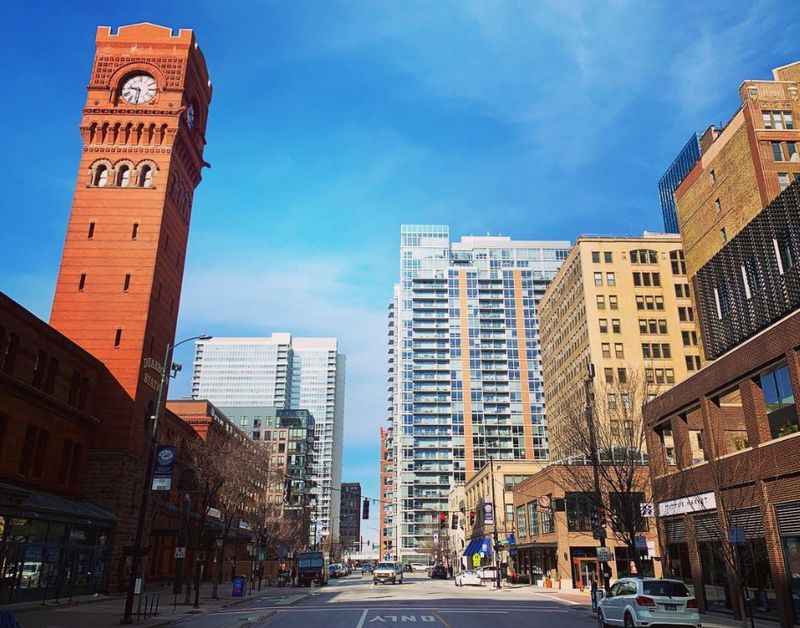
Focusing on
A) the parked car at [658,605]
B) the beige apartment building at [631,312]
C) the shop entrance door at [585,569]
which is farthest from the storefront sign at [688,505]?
the beige apartment building at [631,312]

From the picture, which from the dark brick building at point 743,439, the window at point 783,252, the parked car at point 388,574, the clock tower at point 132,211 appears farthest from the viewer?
the parked car at point 388,574

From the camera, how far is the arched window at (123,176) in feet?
175

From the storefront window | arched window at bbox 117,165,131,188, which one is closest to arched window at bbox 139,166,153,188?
arched window at bbox 117,165,131,188

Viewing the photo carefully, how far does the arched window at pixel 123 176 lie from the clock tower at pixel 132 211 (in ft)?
0.28

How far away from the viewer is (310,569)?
6594 cm

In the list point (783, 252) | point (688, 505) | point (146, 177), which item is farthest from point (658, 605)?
point (146, 177)

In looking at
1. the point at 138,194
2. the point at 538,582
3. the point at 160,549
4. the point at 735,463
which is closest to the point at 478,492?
the point at 538,582

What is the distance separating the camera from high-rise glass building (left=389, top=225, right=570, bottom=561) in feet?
509

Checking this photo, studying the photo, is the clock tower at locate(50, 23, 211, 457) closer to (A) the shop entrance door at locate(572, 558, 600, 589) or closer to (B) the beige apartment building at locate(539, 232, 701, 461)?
(A) the shop entrance door at locate(572, 558, 600, 589)

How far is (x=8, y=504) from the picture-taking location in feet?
99.0

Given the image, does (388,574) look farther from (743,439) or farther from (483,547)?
(743,439)

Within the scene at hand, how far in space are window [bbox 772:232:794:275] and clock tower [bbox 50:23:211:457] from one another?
41797 millimetres

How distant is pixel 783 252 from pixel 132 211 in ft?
152

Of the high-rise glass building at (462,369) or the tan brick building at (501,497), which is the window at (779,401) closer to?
the tan brick building at (501,497)
